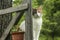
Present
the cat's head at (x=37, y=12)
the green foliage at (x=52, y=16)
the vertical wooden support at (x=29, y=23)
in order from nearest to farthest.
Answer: the vertical wooden support at (x=29, y=23), the cat's head at (x=37, y=12), the green foliage at (x=52, y=16)

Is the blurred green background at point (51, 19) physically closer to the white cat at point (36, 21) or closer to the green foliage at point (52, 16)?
the green foliage at point (52, 16)

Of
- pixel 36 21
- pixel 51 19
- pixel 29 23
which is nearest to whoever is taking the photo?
pixel 29 23

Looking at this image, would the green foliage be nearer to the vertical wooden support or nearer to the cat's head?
the cat's head

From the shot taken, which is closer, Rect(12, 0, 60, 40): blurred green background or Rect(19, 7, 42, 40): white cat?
Rect(19, 7, 42, 40): white cat

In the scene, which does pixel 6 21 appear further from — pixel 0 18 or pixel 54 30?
pixel 54 30

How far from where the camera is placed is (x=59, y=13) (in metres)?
13.7

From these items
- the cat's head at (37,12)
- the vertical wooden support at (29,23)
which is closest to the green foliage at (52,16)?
the cat's head at (37,12)

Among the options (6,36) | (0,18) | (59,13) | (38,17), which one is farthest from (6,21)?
(59,13)

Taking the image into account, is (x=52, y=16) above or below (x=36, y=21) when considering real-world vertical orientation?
below

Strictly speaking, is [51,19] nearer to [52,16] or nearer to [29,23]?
[52,16]

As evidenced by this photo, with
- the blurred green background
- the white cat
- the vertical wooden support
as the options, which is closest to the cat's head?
the white cat

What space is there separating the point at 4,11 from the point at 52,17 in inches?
415

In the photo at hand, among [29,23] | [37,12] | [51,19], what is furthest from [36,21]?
[51,19]

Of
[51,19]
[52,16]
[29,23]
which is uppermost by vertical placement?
[29,23]
